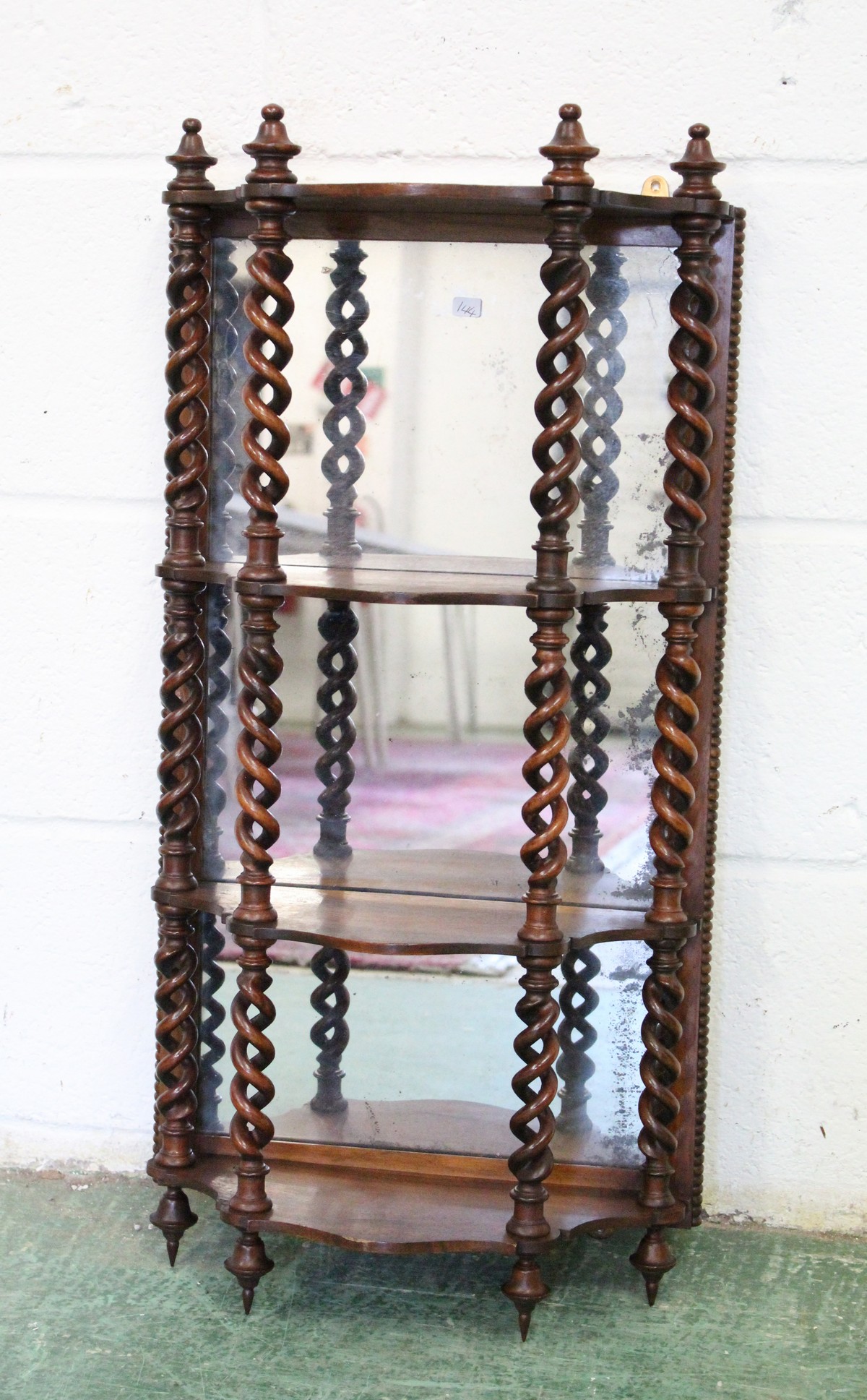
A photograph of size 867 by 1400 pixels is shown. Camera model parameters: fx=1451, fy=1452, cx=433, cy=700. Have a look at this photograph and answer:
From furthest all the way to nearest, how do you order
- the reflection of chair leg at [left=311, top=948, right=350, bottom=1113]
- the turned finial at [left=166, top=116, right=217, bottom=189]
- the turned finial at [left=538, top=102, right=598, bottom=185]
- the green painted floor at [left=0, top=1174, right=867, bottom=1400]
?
the reflection of chair leg at [left=311, top=948, right=350, bottom=1113] → the turned finial at [left=166, top=116, right=217, bottom=189] → the green painted floor at [left=0, top=1174, right=867, bottom=1400] → the turned finial at [left=538, top=102, right=598, bottom=185]

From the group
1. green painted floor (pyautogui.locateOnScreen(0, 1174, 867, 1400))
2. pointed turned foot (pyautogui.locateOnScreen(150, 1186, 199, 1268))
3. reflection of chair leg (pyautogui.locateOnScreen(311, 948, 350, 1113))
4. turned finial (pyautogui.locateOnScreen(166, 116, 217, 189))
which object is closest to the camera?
green painted floor (pyautogui.locateOnScreen(0, 1174, 867, 1400))

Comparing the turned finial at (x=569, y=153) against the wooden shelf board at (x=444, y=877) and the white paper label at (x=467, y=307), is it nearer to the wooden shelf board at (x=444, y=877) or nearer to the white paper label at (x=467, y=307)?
the white paper label at (x=467, y=307)

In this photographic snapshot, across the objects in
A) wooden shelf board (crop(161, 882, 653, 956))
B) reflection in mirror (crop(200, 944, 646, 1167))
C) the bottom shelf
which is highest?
wooden shelf board (crop(161, 882, 653, 956))

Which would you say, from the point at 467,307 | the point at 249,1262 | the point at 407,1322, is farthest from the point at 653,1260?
the point at 467,307

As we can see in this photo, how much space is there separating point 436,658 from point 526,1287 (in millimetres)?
774

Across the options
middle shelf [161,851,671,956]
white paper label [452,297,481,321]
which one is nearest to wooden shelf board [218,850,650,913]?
middle shelf [161,851,671,956]

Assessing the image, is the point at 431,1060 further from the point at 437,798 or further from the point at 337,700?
the point at 337,700

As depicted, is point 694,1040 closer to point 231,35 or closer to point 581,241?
point 581,241

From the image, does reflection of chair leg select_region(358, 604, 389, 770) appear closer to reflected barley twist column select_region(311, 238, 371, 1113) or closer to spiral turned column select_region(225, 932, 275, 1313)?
reflected barley twist column select_region(311, 238, 371, 1113)

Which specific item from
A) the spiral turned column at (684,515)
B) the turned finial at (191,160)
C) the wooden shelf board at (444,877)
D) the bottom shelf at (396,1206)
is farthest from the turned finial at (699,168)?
the bottom shelf at (396,1206)

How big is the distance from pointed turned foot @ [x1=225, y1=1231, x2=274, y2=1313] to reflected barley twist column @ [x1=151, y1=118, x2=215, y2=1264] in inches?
5.6

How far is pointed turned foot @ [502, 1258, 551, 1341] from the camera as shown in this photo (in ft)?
5.56

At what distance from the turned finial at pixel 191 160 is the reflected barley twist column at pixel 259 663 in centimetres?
8

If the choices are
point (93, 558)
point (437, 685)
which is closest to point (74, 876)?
point (93, 558)
